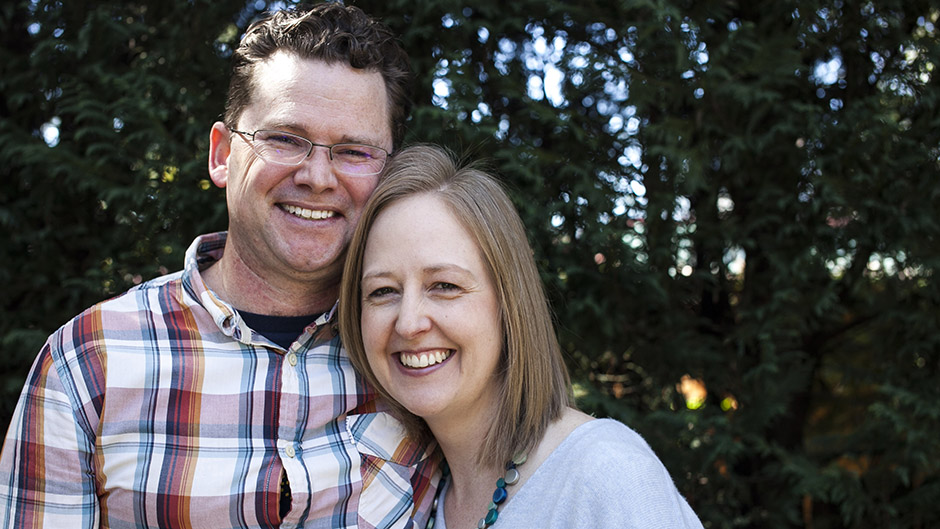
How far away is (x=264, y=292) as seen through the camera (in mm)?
2055

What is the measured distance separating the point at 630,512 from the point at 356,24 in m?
1.44

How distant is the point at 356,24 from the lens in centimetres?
208

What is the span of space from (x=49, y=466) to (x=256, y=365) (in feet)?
1.68

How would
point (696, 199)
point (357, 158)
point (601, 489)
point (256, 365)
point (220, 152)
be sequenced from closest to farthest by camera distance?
point (601, 489) → point (256, 365) → point (357, 158) → point (220, 152) → point (696, 199)

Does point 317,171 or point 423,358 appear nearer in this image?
point 423,358

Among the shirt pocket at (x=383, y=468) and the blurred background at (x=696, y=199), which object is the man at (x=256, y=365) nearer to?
the shirt pocket at (x=383, y=468)

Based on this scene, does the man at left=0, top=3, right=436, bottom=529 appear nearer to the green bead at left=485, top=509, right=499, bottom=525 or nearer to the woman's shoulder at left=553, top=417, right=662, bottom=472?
the green bead at left=485, top=509, right=499, bottom=525

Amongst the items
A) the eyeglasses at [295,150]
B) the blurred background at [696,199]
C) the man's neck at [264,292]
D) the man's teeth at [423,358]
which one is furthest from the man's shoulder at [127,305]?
the blurred background at [696,199]

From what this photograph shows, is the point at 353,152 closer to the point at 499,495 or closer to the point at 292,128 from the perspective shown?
the point at 292,128

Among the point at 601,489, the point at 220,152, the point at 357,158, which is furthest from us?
the point at 220,152

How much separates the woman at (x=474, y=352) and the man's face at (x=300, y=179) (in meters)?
0.11

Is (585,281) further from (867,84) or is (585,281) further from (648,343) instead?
(867,84)

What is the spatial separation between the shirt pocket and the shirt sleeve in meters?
0.64

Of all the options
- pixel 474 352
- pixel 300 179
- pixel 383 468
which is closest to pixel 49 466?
pixel 383 468
